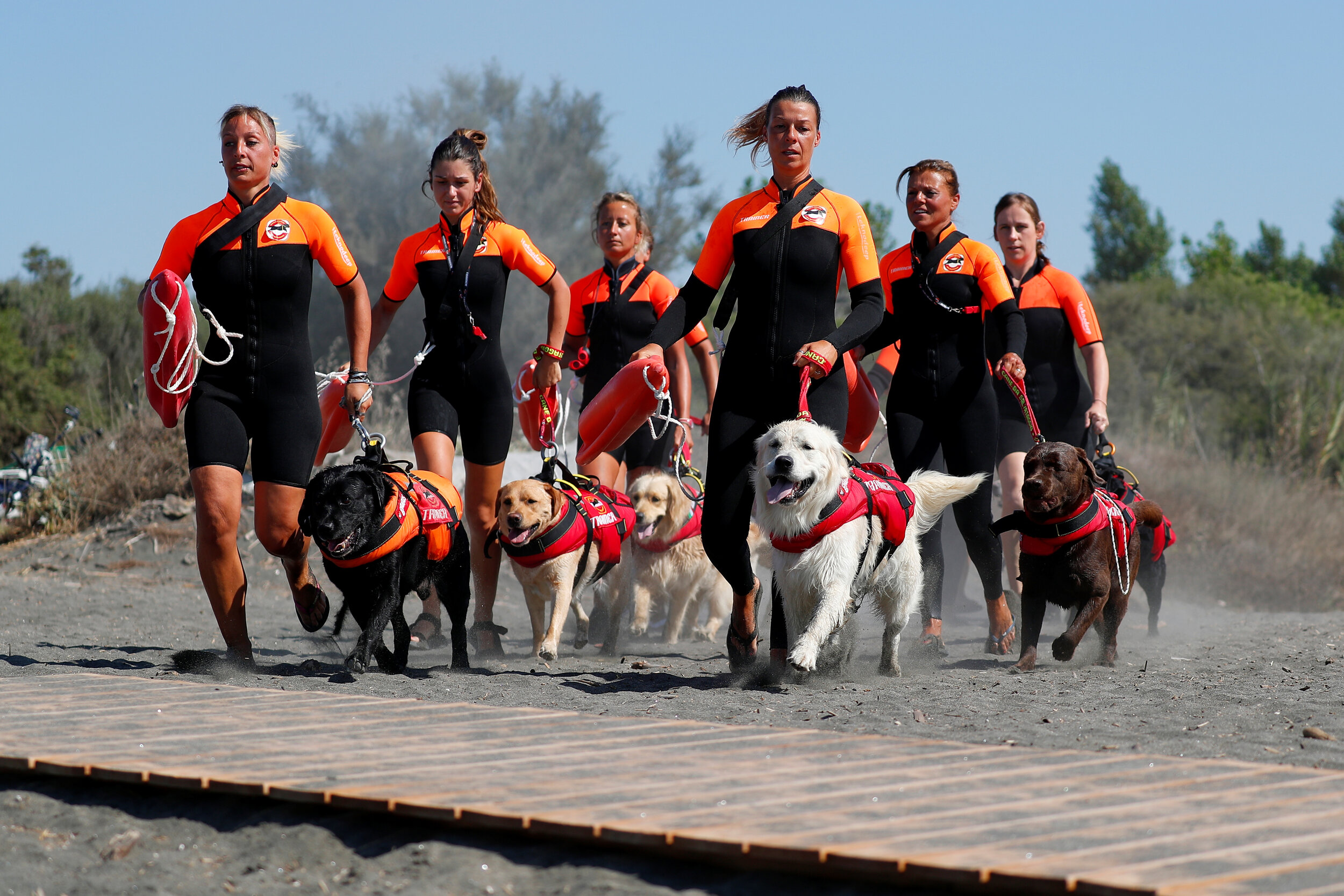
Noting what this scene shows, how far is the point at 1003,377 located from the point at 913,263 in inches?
28.4

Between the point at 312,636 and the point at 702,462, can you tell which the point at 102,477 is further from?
the point at 702,462

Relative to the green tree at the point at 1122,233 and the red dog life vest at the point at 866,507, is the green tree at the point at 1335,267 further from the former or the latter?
the red dog life vest at the point at 866,507

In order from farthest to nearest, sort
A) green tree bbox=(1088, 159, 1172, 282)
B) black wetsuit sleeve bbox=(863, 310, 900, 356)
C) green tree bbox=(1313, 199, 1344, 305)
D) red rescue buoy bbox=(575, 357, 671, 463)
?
green tree bbox=(1088, 159, 1172, 282)
green tree bbox=(1313, 199, 1344, 305)
black wetsuit sleeve bbox=(863, 310, 900, 356)
red rescue buoy bbox=(575, 357, 671, 463)

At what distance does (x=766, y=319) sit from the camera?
16.9 feet

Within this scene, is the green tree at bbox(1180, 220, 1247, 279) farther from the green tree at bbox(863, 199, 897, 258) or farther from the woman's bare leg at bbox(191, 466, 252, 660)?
the woman's bare leg at bbox(191, 466, 252, 660)

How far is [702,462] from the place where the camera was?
52.2 ft

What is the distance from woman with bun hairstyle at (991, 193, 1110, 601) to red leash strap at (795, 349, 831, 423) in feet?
7.53

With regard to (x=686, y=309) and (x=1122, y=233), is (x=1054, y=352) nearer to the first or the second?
(x=686, y=309)


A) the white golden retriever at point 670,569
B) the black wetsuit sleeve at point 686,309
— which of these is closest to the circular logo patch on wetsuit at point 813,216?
the black wetsuit sleeve at point 686,309

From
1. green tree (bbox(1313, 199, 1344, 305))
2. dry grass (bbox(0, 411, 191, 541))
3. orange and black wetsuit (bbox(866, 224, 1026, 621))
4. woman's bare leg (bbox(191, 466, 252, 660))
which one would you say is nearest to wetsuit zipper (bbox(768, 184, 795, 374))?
orange and black wetsuit (bbox(866, 224, 1026, 621))

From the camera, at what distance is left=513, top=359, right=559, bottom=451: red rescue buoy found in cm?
648

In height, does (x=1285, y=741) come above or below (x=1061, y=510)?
below

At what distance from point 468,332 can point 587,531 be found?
3.84 ft


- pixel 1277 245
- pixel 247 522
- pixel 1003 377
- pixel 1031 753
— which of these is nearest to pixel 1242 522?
pixel 1003 377
